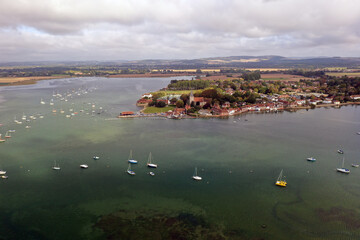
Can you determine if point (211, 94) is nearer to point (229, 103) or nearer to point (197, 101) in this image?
point (197, 101)

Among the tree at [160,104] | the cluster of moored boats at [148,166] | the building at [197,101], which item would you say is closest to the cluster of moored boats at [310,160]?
the cluster of moored boats at [148,166]

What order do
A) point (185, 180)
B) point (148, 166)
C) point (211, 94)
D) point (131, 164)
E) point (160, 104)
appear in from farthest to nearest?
point (211, 94)
point (160, 104)
point (131, 164)
point (148, 166)
point (185, 180)

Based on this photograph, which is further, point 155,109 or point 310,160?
point 155,109

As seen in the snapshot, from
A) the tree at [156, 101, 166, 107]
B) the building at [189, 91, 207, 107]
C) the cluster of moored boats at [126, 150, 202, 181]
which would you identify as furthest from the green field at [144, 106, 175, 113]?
the cluster of moored boats at [126, 150, 202, 181]

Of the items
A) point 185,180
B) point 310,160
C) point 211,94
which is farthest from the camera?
point 211,94

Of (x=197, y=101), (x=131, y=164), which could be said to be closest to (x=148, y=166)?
(x=131, y=164)

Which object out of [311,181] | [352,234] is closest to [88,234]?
[352,234]

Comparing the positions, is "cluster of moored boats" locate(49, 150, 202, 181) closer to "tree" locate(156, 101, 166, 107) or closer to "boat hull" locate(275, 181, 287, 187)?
"boat hull" locate(275, 181, 287, 187)

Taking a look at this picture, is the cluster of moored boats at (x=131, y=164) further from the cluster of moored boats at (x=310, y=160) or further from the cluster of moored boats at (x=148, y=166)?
the cluster of moored boats at (x=310, y=160)

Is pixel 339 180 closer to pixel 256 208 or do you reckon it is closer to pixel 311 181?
pixel 311 181
